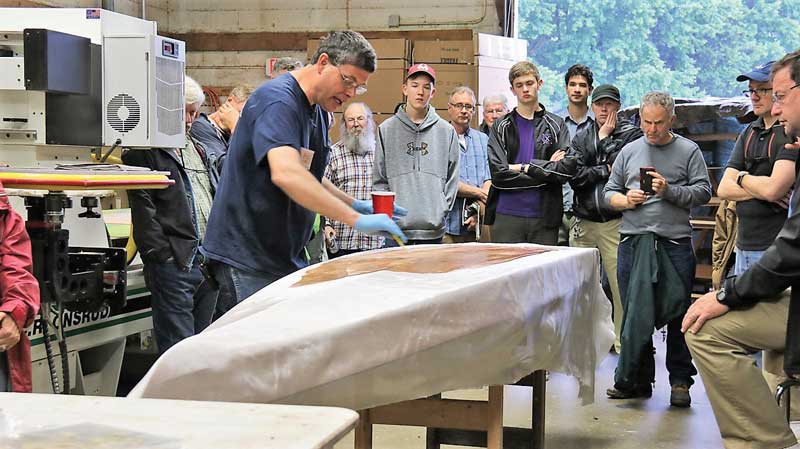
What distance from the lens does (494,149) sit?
16.6ft

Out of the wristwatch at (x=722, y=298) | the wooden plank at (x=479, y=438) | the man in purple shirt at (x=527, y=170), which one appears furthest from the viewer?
the man in purple shirt at (x=527, y=170)

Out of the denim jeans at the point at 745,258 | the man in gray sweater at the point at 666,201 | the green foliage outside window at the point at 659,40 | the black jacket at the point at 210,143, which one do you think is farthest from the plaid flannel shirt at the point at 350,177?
the green foliage outside window at the point at 659,40

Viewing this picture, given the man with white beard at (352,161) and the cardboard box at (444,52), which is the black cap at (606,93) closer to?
the man with white beard at (352,161)

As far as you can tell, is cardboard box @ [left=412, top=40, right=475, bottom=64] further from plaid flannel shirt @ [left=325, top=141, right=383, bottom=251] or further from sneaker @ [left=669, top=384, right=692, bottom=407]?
sneaker @ [left=669, top=384, right=692, bottom=407]

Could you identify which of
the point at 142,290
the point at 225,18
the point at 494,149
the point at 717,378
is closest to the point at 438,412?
the point at 717,378

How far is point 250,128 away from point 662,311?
2.54 m

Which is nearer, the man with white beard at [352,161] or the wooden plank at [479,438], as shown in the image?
the wooden plank at [479,438]

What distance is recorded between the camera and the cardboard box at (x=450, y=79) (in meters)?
7.98

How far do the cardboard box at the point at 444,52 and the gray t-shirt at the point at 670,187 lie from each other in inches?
140

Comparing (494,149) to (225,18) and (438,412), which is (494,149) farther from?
(225,18)

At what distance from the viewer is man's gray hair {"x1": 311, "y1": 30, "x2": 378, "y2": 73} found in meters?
2.90

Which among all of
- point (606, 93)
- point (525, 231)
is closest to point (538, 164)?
point (525, 231)

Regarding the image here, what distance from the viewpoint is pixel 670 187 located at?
4.49 m

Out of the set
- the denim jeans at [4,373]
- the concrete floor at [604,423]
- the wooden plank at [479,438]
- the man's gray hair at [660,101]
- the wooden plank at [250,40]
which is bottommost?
the concrete floor at [604,423]
